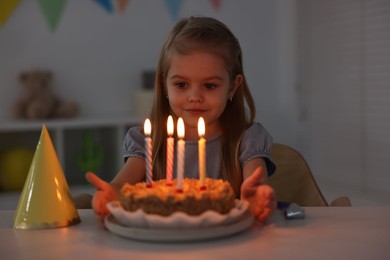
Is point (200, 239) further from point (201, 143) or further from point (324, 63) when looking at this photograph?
point (324, 63)

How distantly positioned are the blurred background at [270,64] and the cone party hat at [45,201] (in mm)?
2447

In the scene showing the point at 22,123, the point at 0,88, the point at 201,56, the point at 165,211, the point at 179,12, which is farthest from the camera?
the point at 179,12

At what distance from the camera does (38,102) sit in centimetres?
381

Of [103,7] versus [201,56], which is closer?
[201,56]

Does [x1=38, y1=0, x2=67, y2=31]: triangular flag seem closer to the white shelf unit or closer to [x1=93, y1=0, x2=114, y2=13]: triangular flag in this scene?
[x1=93, y1=0, x2=114, y2=13]: triangular flag

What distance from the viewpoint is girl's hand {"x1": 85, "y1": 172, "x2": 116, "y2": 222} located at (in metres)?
1.22

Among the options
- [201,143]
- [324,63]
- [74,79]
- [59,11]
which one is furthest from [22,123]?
[201,143]

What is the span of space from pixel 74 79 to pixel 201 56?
103 inches

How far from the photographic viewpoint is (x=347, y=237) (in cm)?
109

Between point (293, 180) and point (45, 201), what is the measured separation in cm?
91

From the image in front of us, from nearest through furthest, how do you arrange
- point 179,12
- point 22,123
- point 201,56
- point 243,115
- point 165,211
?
point 165,211 → point 201,56 → point 243,115 → point 22,123 → point 179,12

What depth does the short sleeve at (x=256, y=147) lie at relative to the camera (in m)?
1.61

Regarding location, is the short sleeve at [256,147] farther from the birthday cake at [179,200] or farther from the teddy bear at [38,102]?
the teddy bear at [38,102]

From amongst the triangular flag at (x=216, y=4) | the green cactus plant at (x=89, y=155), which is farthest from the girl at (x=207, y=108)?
the triangular flag at (x=216, y=4)
